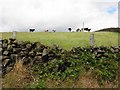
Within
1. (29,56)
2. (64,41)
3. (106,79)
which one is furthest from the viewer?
(64,41)

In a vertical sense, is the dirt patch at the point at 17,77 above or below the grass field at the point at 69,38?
below

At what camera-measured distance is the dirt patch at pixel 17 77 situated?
17.7m

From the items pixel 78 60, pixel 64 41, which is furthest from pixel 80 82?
pixel 64 41

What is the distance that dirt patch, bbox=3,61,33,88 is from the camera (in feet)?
58.2

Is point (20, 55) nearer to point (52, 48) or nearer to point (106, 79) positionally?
point (52, 48)

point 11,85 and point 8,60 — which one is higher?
point 8,60

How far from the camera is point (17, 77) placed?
1819 centimetres

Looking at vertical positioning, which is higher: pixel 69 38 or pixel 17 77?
pixel 69 38

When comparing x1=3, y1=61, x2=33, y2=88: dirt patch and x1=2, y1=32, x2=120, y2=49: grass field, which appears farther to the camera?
x1=2, y1=32, x2=120, y2=49: grass field

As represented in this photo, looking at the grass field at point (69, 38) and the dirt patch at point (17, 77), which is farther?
the grass field at point (69, 38)

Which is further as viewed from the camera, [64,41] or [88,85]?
[64,41]

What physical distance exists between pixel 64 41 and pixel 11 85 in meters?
7.68

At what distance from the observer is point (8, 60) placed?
765 inches

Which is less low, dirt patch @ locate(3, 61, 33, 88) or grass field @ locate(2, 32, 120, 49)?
grass field @ locate(2, 32, 120, 49)
